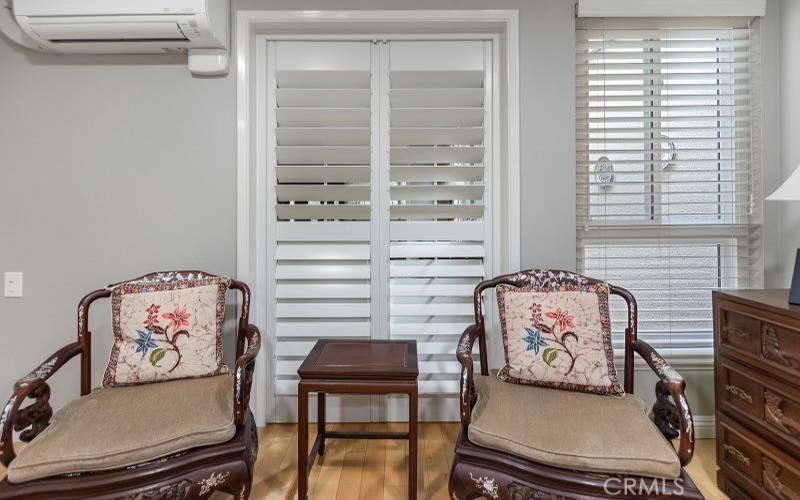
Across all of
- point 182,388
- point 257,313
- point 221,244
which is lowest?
point 182,388

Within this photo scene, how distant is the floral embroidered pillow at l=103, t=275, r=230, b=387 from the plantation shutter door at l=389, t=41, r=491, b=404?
36.0 inches

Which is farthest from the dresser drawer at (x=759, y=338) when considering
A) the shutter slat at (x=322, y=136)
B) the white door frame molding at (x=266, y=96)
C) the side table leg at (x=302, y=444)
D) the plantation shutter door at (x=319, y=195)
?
the shutter slat at (x=322, y=136)

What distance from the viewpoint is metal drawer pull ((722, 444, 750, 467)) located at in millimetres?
1532

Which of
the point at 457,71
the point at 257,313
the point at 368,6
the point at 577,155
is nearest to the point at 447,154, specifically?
the point at 457,71

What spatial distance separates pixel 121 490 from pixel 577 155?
7.87 ft

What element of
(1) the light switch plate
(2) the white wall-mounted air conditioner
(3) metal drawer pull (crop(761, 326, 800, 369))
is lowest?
(3) metal drawer pull (crop(761, 326, 800, 369))

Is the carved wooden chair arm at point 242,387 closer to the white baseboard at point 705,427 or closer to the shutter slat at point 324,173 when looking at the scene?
the shutter slat at point 324,173

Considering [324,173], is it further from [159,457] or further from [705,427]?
[705,427]

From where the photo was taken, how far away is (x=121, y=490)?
4.06ft

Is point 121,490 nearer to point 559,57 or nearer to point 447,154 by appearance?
point 447,154

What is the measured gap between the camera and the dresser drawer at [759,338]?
1.36 metres

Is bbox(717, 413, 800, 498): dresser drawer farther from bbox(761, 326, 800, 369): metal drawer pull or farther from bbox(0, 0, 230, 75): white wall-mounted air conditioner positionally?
bbox(0, 0, 230, 75): white wall-mounted air conditioner

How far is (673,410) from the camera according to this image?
4.27 ft

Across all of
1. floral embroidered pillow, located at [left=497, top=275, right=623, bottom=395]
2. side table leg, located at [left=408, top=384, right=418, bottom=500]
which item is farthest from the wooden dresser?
side table leg, located at [left=408, top=384, right=418, bottom=500]
